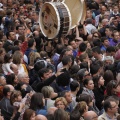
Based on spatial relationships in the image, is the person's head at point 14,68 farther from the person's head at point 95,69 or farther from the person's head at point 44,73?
the person's head at point 95,69

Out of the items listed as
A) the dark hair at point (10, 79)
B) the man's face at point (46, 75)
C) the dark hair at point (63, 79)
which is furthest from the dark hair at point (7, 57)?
the dark hair at point (63, 79)

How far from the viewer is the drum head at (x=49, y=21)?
12.8 meters

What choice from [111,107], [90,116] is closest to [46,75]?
[111,107]

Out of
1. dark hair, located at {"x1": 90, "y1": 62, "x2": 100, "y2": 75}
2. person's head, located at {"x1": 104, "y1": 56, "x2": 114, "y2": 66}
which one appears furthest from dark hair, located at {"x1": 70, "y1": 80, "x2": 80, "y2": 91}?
person's head, located at {"x1": 104, "y1": 56, "x2": 114, "y2": 66}

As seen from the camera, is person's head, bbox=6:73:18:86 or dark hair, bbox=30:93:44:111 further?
person's head, bbox=6:73:18:86

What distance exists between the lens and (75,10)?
1366cm

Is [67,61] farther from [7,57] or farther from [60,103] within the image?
[60,103]

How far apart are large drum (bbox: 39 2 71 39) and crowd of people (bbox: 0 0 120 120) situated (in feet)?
0.63

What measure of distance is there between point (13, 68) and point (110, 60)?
7.24 feet

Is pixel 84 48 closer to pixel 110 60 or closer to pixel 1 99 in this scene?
pixel 110 60

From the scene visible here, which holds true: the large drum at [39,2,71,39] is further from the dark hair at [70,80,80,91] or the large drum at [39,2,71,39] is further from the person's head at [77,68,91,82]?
the dark hair at [70,80,80,91]

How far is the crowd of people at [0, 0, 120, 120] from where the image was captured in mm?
7547

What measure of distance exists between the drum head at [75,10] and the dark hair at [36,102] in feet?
19.8

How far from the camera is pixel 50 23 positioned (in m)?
13.1
